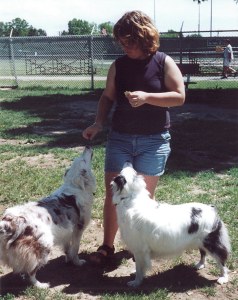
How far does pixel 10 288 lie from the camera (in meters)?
4.04

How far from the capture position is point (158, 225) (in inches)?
152

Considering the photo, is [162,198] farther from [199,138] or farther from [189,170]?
[199,138]

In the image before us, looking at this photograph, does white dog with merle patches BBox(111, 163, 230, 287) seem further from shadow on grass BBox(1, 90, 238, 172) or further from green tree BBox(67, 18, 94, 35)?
green tree BBox(67, 18, 94, 35)

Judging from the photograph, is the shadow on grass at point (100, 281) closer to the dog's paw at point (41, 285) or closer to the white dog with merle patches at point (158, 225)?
the dog's paw at point (41, 285)

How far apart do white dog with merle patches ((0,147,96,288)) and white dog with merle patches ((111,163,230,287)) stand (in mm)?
493

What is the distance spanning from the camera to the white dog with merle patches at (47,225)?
3.71m

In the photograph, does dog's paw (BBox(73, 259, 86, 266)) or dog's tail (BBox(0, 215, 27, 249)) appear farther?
dog's paw (BBox(73, 259, 86, 266))

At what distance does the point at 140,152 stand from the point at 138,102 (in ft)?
2.06

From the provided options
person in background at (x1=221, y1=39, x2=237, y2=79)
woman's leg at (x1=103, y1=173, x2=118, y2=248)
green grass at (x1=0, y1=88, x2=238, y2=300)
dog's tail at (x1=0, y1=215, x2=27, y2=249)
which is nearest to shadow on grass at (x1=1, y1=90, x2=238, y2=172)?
green grass at (x1=0, y1=88, x2=238, y2=300)

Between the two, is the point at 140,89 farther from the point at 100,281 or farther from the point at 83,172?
the point at 100,281

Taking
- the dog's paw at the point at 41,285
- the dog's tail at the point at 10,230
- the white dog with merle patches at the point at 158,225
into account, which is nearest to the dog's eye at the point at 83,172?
the white dog with merle patches at the point at 158,225

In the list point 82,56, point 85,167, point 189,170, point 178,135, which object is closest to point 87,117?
point 178,135

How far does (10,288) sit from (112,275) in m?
0.96

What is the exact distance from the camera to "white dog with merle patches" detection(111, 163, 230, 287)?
12.7ft
